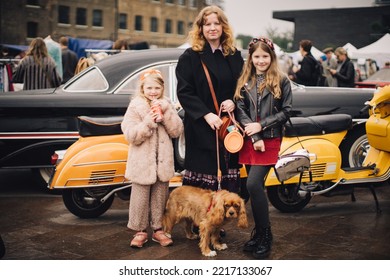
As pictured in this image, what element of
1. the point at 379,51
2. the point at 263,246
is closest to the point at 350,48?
the point at 379,51

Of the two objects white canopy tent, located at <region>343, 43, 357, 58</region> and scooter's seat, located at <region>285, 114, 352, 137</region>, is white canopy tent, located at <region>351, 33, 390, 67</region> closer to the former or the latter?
white canopy tent, located at <region>343, 43, 357, 58</region>

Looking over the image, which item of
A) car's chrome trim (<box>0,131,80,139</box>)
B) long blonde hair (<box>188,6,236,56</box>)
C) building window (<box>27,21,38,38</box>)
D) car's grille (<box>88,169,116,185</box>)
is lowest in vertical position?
car's grille (<box>88,169,116,185</box>)

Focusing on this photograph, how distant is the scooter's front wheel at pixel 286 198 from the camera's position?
543cm

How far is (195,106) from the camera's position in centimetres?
425

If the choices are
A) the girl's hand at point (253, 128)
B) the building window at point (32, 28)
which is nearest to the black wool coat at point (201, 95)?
the girl's hand at point (253, 128)

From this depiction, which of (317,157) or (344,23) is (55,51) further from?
(317,157)

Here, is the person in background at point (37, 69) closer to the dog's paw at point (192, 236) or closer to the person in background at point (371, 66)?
the dog's paw at point (192, 236)

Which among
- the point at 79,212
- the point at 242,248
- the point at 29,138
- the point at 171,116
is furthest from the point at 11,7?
the point at 242,248

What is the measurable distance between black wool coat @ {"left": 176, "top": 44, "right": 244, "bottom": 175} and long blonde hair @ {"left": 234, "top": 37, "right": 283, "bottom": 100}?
14 cm

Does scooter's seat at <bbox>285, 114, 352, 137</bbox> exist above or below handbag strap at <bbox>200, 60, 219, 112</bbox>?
below

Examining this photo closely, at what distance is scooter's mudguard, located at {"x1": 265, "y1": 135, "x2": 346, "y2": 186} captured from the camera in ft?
17.1

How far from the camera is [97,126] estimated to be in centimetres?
513

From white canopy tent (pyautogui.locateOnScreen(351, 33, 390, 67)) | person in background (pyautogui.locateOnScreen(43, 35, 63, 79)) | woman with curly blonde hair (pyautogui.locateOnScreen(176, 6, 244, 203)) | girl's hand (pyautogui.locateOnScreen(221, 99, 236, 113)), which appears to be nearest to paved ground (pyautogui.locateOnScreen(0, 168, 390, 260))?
woman with curly blonde hair (pyautogui.locateOnScreen(176, 6, 244, 203))

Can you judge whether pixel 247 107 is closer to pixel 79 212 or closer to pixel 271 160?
pixel 271 160
